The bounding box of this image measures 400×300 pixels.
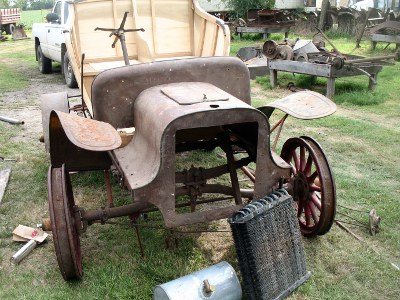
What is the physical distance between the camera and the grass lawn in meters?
3.23

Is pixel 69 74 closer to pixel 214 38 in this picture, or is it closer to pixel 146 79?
pixel 214 38

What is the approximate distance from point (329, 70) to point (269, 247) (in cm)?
607

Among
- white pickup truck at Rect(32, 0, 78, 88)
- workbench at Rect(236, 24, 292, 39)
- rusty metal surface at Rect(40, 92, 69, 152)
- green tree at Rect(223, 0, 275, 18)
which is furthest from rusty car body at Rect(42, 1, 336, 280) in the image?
green tree at Rect(223, 0, 275, 18)

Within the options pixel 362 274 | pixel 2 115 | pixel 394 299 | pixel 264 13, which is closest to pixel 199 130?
pixel 362 274

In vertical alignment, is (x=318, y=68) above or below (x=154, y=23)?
below

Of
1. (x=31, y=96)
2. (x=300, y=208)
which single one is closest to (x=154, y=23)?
(x=300, y=208)

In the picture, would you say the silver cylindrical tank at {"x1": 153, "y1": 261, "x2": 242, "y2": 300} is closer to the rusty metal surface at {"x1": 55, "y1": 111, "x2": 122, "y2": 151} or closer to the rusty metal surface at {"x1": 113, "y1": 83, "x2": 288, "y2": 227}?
the rusty metal surface at {"x1": 113, "y1": 83, "x2": 288, "y2": 227}

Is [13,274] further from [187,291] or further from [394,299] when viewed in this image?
[394,299]

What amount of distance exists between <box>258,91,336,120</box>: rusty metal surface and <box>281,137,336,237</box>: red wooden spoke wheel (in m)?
0.24

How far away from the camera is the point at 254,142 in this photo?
341 cm

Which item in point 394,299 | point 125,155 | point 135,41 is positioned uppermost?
point 135,41

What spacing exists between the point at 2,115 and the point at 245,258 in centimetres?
621

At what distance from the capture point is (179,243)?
373cm

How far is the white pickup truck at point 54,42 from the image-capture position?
Result: 392 inches
